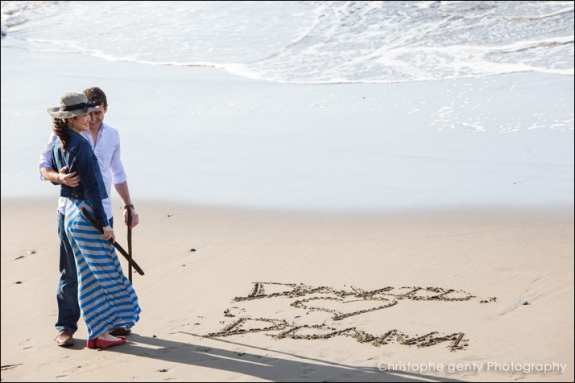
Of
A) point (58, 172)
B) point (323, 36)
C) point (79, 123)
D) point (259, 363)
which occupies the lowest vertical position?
point (259, 363)

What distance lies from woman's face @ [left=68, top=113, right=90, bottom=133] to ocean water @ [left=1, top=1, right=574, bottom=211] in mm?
2992

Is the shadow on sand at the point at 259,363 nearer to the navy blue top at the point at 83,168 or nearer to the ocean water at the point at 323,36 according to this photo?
the navy blue top at the point at 83,168

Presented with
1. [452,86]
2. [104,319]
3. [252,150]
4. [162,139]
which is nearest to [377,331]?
[104,319]

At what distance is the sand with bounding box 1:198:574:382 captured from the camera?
4836 mm

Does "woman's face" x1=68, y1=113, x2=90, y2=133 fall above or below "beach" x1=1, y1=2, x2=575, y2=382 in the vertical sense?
above

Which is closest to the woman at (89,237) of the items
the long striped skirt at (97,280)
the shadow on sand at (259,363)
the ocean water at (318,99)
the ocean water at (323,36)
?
the long striped skirt at (97,280)

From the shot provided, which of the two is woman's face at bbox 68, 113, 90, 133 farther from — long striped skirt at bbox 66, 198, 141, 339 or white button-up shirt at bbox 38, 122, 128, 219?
long striped skirt at bbox 66, 198, 141, 339

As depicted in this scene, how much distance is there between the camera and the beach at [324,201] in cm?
508

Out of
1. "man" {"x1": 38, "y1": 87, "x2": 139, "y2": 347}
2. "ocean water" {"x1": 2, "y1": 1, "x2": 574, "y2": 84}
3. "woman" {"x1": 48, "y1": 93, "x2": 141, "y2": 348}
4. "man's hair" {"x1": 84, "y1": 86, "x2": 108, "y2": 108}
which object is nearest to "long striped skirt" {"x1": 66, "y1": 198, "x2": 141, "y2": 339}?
"woman" {"x1": 48, "y1": 93, "x2": 141, "y2": 348}

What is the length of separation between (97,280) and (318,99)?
6.18m

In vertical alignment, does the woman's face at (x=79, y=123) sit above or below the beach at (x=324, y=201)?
above

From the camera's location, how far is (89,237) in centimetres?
500

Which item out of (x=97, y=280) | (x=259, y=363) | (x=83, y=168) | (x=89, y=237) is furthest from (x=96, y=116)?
(x=259, y=363)

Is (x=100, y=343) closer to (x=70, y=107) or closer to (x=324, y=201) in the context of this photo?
(x=70, y=107)
